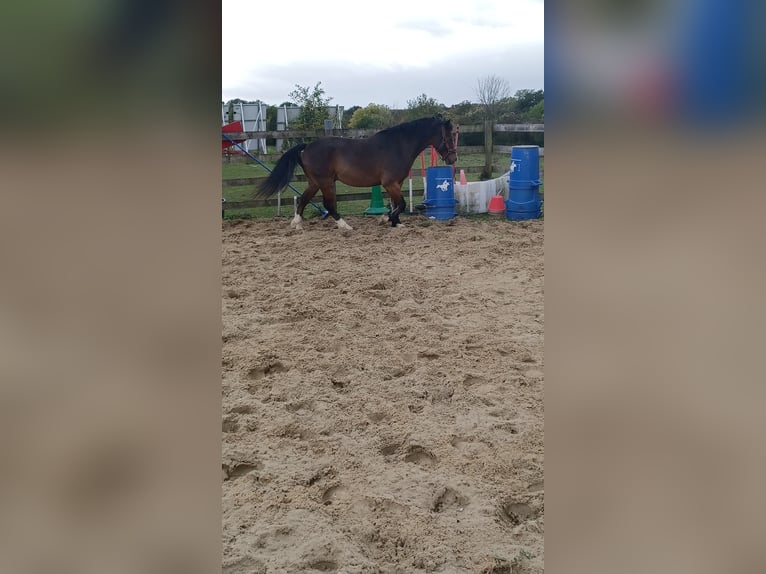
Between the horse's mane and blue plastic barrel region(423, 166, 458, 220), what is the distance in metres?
0.55

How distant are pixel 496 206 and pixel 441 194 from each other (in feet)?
2.90

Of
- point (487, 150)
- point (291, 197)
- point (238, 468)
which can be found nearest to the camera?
point (238, 468)

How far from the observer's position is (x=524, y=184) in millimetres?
8062

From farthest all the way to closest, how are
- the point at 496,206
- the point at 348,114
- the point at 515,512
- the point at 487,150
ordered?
the point at 348,114, the point at 487,150, the point at 496,206, the point at 515,512

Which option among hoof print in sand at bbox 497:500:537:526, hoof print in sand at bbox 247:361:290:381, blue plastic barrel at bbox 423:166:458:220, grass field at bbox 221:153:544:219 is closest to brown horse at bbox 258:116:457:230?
blue plastic barrel at bbox 423:166:458:220

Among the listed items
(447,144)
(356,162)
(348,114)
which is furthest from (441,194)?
(348,114)

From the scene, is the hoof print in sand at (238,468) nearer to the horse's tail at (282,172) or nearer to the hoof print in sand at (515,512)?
the hoof print in sand at (515,512)

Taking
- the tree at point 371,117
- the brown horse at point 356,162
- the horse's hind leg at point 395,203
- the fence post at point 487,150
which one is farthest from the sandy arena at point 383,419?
the tree at point 371,117

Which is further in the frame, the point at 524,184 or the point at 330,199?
the point at 524,184

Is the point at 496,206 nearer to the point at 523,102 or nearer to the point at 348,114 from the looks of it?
the point at 523,102

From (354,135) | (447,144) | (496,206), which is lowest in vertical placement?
(496,206)
